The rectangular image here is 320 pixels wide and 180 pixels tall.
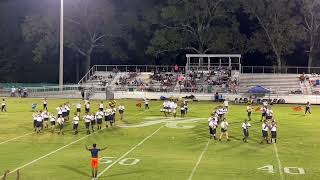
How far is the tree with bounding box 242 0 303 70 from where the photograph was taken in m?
66.0

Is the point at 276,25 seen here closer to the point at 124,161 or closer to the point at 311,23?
the point at 311,23

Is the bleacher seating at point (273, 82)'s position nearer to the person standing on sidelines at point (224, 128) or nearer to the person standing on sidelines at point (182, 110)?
the person standing on sidelines at point (182, 110)

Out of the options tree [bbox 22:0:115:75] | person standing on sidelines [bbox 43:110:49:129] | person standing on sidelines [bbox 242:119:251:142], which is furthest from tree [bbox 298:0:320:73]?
person standing on sidelines [bbox 43:110:49:129]

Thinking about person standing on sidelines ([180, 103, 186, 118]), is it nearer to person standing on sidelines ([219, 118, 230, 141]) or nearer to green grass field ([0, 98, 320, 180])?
green grass field ([0, 98, 320, 180])

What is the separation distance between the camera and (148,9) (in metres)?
77.6

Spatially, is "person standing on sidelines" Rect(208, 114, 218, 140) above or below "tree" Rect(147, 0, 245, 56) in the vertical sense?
below

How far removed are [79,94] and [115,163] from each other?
1627 inches

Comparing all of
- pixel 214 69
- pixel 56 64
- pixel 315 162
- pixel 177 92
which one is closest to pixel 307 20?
pixel 214 69

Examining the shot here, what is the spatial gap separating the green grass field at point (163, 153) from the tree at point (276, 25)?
→ 31.9 metres

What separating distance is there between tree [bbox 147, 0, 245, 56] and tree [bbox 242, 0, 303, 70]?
9.25ft

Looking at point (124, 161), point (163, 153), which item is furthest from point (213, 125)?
point (124, 161)

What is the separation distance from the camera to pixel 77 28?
7531cm

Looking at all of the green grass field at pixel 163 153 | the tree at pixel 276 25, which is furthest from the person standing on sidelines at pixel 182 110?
the tree at pixel 276 25

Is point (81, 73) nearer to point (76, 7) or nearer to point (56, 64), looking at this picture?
point (56, 64)
